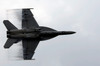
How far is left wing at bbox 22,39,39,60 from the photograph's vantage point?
388 feet

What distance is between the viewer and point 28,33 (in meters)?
116

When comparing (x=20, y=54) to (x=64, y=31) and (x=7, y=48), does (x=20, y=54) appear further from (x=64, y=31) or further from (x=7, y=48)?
(x=64, y=31)

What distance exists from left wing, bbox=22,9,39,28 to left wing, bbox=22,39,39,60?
350 centimetres

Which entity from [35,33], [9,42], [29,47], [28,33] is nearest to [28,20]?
[28,33]

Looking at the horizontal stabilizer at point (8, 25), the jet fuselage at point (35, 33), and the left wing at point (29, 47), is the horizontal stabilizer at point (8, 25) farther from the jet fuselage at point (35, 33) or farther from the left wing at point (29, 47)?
the left wing at point (29, 47)

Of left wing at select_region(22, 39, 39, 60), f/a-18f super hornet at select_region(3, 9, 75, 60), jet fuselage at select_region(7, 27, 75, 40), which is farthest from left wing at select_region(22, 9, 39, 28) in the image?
left wing at select_region(22, 39, 39, 60)

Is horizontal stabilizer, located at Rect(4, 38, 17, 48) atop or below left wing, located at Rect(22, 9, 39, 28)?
below

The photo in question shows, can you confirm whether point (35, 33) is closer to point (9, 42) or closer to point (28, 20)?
point (28, 20)

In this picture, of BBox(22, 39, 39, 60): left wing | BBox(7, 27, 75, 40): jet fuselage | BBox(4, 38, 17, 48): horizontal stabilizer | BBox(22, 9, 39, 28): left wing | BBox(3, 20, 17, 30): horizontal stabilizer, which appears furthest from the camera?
BBox(22, 39, 39, 60): left wing

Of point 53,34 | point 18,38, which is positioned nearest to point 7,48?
point 18,38

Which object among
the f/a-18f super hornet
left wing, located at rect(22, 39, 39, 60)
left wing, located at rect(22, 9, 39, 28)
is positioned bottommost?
left wing, located at rect(22, 39, 39, 60)

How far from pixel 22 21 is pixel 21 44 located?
521 centimetres

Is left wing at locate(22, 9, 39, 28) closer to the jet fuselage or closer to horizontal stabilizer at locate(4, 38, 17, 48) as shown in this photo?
the jet fuselage

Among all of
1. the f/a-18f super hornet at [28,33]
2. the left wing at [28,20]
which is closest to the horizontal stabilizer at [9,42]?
the f/a-18f super hornet at [28,33]
